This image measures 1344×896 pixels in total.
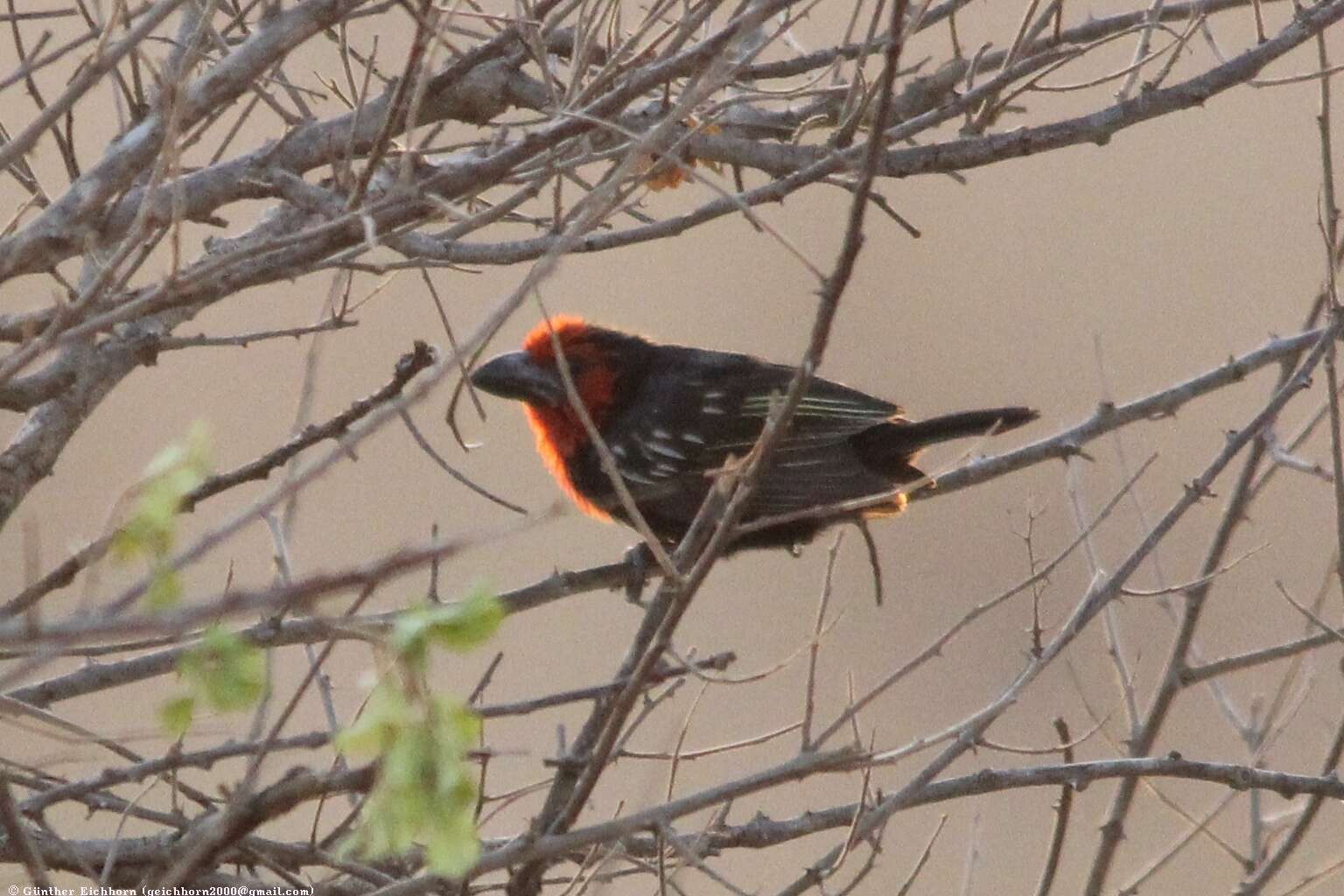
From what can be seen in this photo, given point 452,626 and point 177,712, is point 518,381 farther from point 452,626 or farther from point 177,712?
point 452,626

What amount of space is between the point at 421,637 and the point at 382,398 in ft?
5.88

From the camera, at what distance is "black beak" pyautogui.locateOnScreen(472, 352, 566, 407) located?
17.1 ft

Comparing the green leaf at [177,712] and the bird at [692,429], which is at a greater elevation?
the bird at [692,429]

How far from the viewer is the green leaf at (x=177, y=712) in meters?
1.55

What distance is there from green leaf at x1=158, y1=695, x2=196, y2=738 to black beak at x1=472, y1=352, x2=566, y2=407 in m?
3.64

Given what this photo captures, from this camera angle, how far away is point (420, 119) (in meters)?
3.48

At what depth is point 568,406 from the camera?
17.3ft

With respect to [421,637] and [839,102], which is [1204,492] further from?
[421,637]

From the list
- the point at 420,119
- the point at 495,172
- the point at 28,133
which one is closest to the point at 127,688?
the point at 420,119

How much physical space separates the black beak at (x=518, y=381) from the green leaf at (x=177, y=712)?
3642 mm

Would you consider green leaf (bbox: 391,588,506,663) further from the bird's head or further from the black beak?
the black beak

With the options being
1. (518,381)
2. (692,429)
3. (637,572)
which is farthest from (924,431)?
(518,381)

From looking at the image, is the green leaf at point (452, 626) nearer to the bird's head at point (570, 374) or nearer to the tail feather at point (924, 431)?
the tail feather at point (924, 431)

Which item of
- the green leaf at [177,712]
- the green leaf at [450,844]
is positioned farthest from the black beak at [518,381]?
the green leaf at [450,844]
